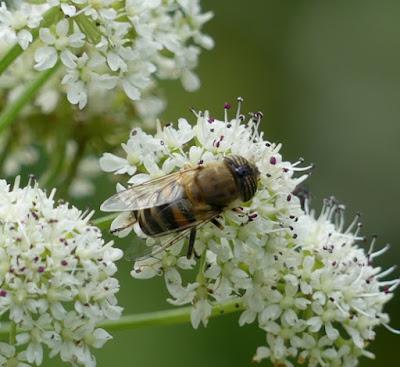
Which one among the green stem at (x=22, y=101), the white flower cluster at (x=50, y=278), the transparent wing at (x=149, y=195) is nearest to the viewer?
the white flower cluster at (x=50, y=278)

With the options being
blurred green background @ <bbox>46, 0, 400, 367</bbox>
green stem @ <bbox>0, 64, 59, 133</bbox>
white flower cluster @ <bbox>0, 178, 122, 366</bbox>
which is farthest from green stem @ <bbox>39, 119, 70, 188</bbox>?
blurred green background @ <bbox>46, 0, 400, 367</bbox>

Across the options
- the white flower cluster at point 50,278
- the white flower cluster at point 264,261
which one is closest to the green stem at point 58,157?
the white flower cluster at point 264,261

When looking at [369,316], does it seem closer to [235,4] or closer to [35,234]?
[35,234]

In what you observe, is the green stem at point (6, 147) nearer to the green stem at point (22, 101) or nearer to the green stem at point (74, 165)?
the green stem at point (74, 165)

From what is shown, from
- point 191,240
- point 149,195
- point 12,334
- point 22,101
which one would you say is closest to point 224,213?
point 191,240

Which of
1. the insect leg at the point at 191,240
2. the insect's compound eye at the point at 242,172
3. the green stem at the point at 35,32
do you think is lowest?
the insect leg at the point at 191,240

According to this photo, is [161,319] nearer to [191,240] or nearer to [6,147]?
[191,240]
